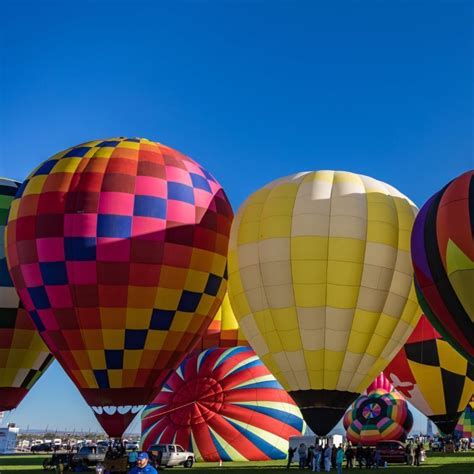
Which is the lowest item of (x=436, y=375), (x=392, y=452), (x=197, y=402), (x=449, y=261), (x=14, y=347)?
(x=392, y=452)

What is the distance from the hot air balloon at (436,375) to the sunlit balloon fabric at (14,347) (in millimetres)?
11751

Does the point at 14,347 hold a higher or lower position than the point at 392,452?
higher

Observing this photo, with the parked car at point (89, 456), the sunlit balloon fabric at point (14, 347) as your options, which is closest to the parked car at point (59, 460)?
the parked car at point (89, 456)

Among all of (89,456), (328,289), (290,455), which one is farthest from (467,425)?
(328,289)

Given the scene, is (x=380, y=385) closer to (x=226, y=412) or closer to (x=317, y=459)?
(x=226, y=412)

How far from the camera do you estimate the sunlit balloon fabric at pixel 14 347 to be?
19756 millimetres

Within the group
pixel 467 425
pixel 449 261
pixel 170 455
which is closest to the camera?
pixel 449 261

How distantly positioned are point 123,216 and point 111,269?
1.38 metres

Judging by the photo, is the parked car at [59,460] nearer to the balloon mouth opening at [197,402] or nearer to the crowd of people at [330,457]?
the balloon mouth opening at [197,402]

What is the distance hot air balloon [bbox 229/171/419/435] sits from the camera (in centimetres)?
1559

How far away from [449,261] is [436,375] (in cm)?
919

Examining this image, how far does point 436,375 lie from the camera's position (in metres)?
21.2

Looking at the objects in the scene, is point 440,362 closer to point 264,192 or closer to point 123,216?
point 264,192

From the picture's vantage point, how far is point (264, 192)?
1733 centimetres
